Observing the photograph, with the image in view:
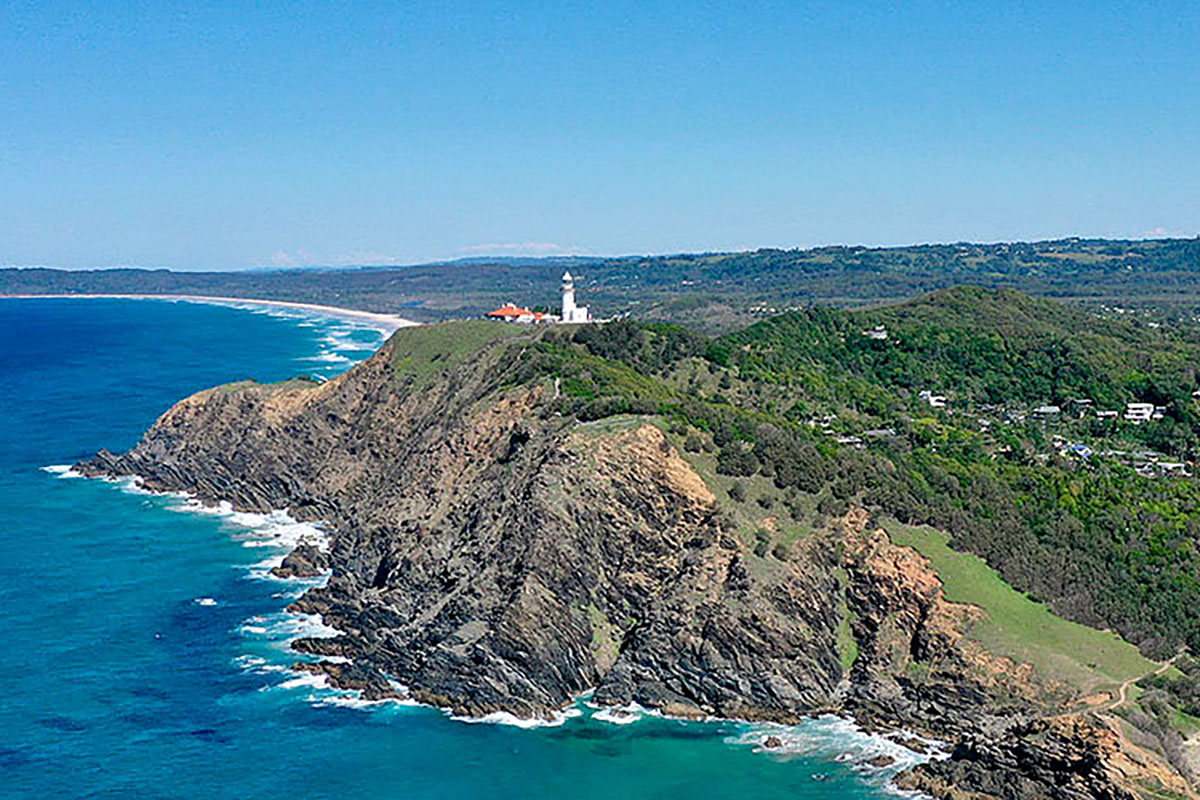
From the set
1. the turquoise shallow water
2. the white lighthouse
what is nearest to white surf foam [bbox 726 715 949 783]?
the turquoise shallow water

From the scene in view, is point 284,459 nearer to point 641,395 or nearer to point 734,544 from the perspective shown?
point 641,395

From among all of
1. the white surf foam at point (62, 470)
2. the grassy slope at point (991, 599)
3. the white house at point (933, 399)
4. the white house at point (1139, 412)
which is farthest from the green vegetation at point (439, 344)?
the white house at point (1139, 412)

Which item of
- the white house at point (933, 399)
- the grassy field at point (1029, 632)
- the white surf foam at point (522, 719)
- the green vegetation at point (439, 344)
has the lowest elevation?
the white surf foam at point (522, 719)

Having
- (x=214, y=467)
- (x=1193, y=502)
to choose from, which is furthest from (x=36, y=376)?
(x=1193, y=502)

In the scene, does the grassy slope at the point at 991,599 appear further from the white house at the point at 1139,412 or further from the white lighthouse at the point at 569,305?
the white lighthouse at the point at 569,305

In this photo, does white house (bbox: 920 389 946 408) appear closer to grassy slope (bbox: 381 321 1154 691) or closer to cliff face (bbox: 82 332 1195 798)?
grassy slope (bbox: 381 321 1154 691)

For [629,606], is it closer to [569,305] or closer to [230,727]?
[230,727]
